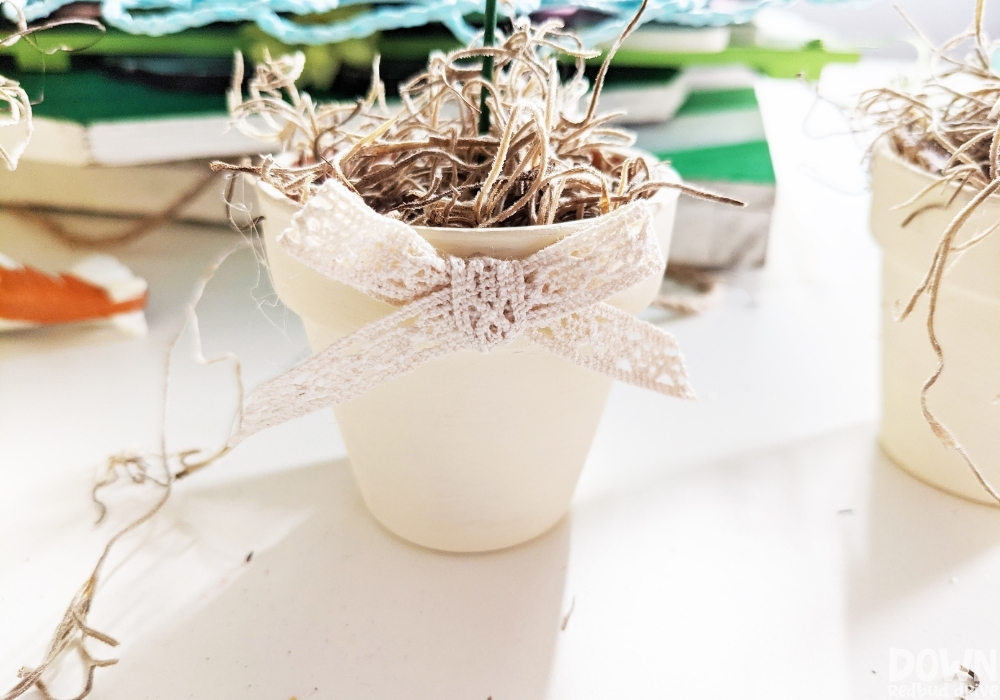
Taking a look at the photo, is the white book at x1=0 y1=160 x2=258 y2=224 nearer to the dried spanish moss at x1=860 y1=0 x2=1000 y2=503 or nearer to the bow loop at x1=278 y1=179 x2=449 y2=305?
the bow loop at x1=278 y1=179 x2=449 y2=305

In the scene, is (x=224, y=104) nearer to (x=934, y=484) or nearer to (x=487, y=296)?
(x=487, y=296)

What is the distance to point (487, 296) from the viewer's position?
0.26 meters

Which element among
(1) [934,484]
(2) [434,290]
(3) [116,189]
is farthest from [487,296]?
(3) [116,189]

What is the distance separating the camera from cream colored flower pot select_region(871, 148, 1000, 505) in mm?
333

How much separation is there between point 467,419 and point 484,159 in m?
0.12

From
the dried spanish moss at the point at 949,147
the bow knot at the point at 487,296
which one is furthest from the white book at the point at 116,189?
the dried spanish moss at the point at 949,147

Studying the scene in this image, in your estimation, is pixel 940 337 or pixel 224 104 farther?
pixel 224 104

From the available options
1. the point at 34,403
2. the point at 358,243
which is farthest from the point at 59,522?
the point at 358,243

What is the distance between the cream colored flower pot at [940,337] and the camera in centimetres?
33

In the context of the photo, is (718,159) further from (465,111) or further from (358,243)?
(358,243)

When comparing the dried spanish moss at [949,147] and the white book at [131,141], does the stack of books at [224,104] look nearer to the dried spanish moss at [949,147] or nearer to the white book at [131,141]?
the white book at [131,141]

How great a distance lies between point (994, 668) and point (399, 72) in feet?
1.65

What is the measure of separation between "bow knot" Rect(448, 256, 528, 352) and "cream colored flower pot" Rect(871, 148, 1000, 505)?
0.20 meters

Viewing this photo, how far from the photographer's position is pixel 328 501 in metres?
0.40
